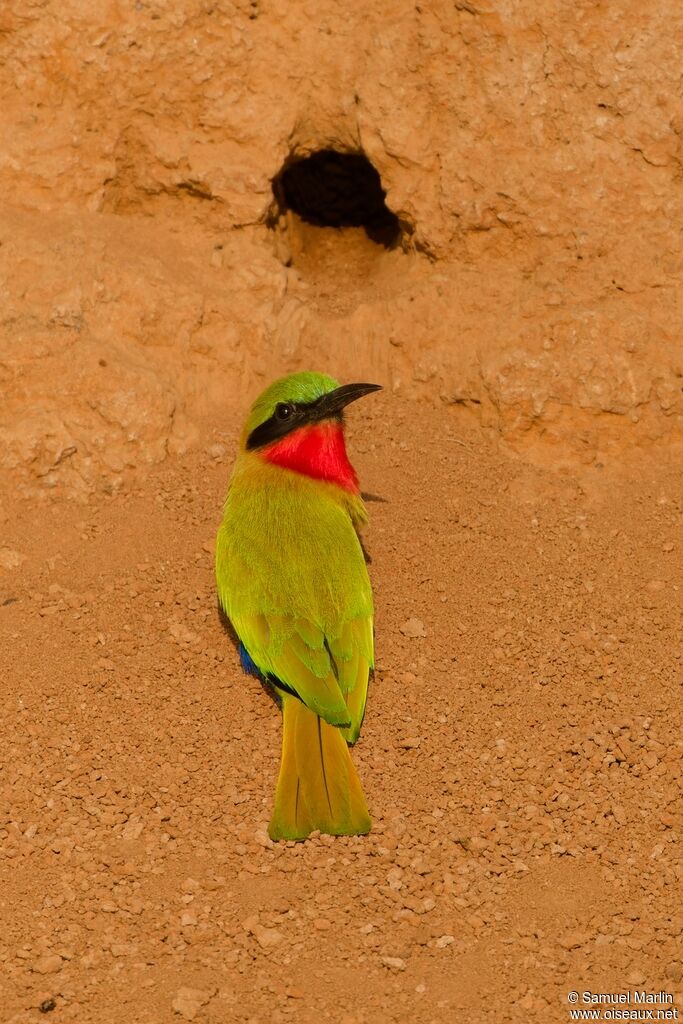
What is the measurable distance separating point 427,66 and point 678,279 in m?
1.61

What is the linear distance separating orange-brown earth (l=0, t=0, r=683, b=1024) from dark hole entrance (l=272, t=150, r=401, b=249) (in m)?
0.06

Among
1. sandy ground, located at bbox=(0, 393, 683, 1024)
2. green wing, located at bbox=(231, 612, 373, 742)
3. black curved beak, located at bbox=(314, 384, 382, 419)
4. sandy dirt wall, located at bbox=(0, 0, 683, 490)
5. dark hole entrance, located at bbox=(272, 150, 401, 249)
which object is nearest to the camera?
sandy ground, located at bbox=(0, 393, 683, 1024)

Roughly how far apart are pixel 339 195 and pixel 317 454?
2354 mm

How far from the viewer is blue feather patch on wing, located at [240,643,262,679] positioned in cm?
491

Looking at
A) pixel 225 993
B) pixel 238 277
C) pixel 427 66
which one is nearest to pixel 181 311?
pixel 238 277

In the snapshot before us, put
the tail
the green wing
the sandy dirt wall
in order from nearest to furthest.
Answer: the tail, the green wing, the sandy dirt wall

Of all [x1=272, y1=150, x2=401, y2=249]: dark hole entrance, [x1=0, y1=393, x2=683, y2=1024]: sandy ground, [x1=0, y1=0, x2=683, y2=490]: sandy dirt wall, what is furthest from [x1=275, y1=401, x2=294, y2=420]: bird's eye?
[x1=272, y1=150, x2=401, y2=249]: dark hole entrance

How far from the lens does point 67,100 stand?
6156 mm

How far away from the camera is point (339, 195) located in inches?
285

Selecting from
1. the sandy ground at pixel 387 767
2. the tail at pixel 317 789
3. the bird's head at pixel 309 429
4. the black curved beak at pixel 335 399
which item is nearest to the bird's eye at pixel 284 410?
the bird's head at pixel 309 429

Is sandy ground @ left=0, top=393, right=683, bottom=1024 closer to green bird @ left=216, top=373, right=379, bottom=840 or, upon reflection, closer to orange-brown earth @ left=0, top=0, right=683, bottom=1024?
orange-brown earth @ left=0, top=0, right=683, bottom=1024

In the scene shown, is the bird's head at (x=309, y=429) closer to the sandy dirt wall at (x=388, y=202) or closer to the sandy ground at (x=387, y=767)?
the sandy ground at (x=387, y=767)

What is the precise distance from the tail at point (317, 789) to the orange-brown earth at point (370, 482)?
79 mm

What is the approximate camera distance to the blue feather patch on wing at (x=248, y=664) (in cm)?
491
